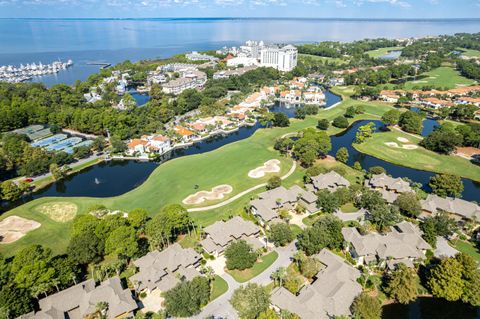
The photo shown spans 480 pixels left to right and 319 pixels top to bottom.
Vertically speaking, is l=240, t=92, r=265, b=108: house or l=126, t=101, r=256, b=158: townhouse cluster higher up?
l=240, t=92, r=265, b=108: house

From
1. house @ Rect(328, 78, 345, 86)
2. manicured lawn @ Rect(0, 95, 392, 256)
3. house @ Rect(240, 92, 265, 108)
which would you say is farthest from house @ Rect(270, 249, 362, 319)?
house @ Rect(328, 78, 345, 86)

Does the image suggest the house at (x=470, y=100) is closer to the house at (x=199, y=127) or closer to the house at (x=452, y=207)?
the house at (x=452, y=207)

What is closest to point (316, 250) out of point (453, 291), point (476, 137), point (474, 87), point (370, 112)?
point (453, 291)

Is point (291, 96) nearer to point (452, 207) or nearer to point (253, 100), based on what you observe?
point (253, 100)

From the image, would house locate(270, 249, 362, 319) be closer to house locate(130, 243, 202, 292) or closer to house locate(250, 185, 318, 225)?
house locate(130, 243, 202, 292)

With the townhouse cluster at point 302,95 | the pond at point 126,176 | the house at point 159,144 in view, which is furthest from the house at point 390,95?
the house at point 159,144

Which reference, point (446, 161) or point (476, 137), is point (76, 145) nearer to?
point (446, 161)

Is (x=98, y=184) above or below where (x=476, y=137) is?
below
